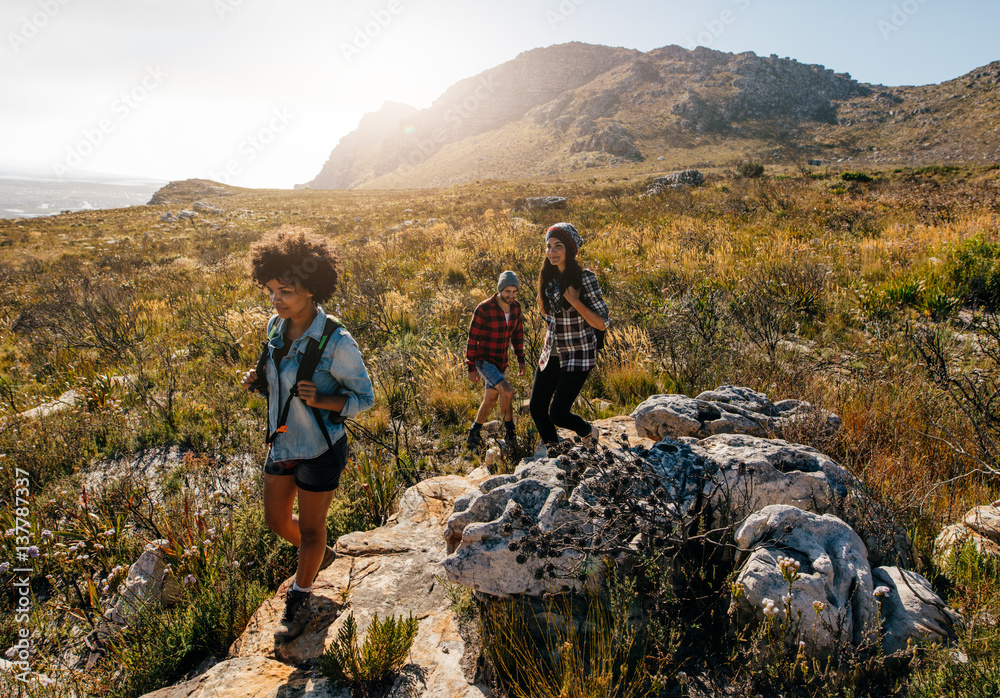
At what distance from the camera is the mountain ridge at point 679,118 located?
55750 mm

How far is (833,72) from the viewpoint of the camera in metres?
96.9

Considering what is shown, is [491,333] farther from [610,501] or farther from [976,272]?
[976,272]

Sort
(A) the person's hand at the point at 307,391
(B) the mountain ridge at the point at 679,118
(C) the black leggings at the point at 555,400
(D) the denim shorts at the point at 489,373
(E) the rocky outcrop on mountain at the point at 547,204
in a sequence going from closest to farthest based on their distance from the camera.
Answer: (A) the person's hand at the point at 307,391
(C) the black leggings at the point at 555,400
(D) the denim shorts at the point at 489,373
(E) the rocky outcrop on mountain at the point at 547,204
(B) the mountain ridge at the point at 679,118

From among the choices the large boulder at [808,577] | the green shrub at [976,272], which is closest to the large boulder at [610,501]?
the large boulder at [808,577]

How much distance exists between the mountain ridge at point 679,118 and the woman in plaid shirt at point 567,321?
53622 millimetres

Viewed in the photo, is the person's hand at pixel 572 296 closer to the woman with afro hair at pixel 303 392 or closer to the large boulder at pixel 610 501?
the large boulder at pixel 610 501

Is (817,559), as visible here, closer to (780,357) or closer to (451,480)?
(451,480)

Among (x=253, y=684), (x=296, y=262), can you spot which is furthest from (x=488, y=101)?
(x=253, y=684)

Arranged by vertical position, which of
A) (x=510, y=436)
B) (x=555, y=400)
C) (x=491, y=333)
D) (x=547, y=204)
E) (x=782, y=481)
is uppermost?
(x=547, y=204)

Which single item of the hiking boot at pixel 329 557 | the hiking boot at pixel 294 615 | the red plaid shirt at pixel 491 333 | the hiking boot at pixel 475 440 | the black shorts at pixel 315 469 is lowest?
the hiking boot at pixel 329 557

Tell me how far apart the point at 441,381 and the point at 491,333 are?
60.3 inches

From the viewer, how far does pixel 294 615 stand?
7.88 ft

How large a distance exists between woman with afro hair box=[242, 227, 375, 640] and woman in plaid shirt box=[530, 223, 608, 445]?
165cm

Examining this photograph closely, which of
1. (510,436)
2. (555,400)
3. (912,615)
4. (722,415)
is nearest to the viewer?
(912,615)
